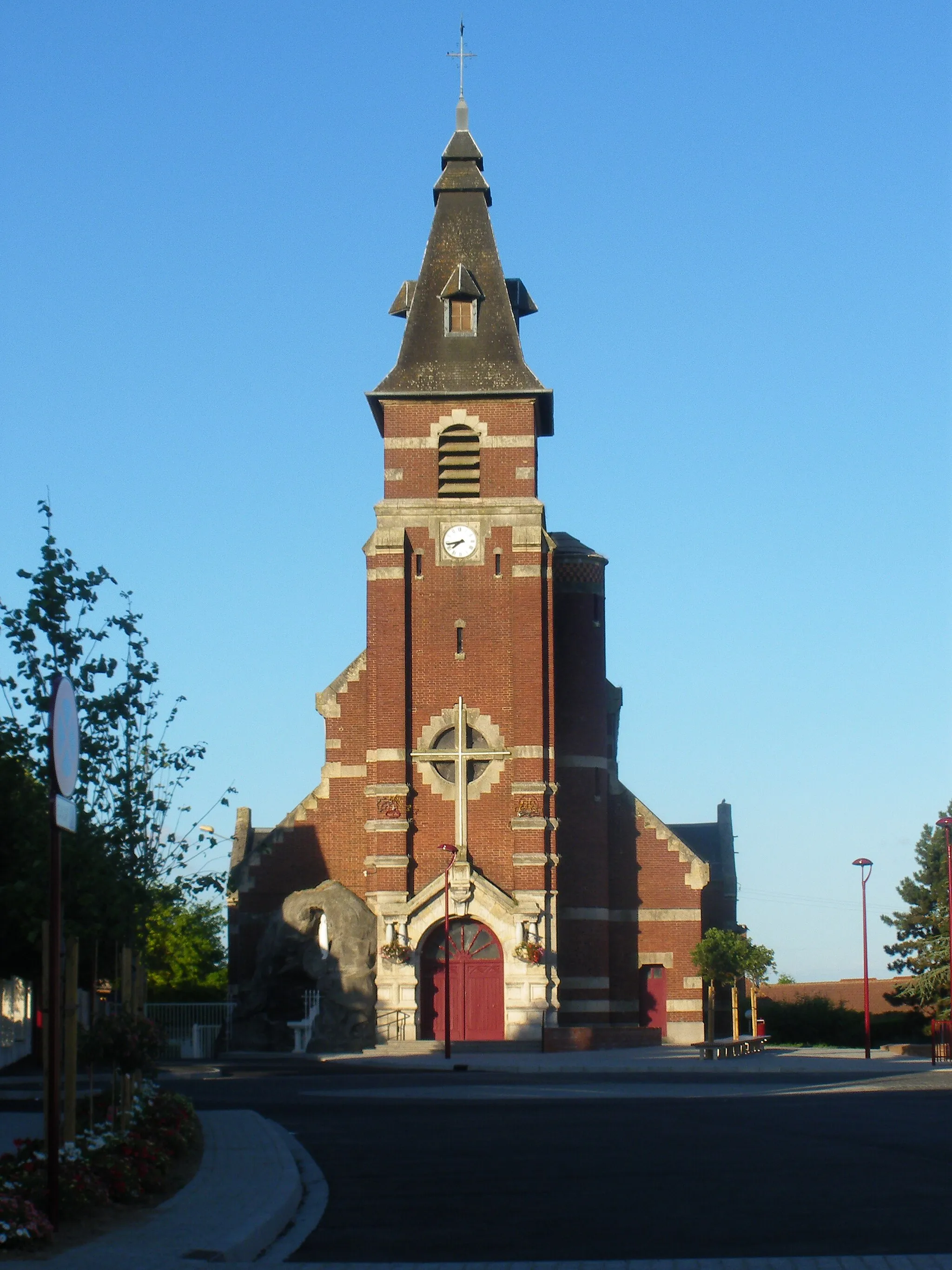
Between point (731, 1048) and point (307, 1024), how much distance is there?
10.9 metres

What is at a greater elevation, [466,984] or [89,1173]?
[89,1173]

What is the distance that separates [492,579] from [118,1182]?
33560 mm

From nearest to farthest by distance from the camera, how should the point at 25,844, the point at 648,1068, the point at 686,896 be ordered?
the point at 25,844, the point at 648,1068, the point at 686,896

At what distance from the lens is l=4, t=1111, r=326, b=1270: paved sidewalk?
938 cm

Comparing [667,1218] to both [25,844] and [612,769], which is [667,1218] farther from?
[612,769]

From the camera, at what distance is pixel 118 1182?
11.5m

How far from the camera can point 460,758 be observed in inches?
1700

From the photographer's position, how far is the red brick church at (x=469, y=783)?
140 ft

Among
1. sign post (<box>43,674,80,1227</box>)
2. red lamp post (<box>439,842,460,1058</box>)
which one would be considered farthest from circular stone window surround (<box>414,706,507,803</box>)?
sign post (<box>43,674,80,1227</box>)

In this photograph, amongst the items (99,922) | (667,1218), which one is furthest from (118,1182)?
(99,922)

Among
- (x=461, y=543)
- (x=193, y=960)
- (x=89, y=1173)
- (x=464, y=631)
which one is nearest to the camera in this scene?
(x=89, y=1173)

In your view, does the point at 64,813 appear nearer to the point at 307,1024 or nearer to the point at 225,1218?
the point at 225,1218

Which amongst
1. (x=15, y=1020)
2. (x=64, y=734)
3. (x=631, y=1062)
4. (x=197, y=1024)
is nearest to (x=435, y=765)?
(x=197, y=1024)

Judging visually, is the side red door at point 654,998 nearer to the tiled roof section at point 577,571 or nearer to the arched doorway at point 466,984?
the arched doorway at point 466,984
